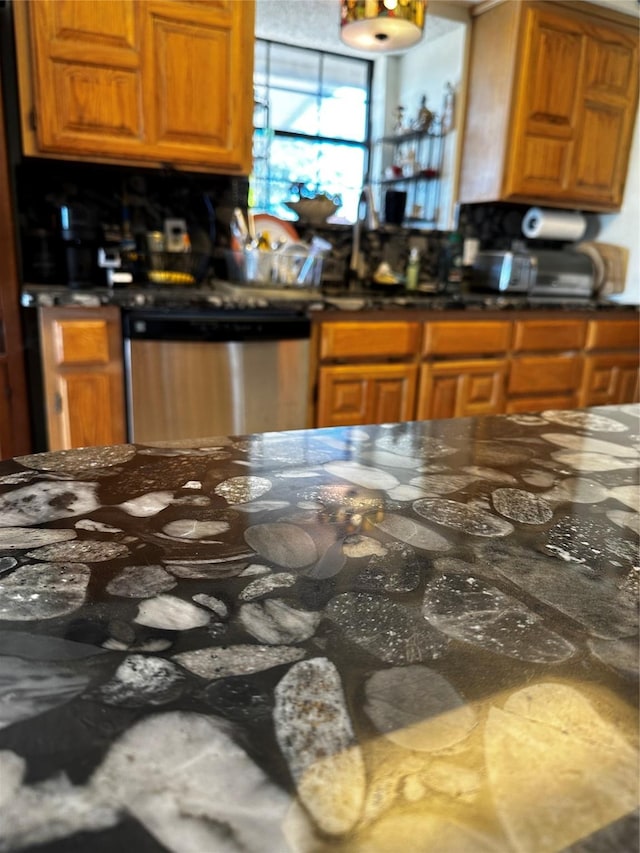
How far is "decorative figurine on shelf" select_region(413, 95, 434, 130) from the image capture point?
3.37 meters

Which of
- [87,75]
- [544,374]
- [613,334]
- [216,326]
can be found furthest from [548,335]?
[87,75]

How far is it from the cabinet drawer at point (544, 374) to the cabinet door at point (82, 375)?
1.80 metres

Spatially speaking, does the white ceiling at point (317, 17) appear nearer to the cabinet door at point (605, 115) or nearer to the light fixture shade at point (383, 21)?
the cabinet door at point (605, 115)

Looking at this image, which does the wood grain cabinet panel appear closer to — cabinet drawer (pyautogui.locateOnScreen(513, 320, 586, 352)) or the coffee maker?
cabinet drawer (pyautogui.locateOnScreen(513, 320, 586, 352))

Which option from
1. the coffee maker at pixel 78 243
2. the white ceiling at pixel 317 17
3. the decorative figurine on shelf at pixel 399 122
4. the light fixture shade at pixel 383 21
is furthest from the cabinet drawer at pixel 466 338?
the white ceiling at pixel 317 17

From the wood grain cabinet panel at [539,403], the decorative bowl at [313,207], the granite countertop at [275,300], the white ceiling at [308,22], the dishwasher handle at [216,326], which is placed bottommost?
the wood grain cabinet panel at [539,403]

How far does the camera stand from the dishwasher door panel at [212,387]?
2.13 meters

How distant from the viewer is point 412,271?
3.20 m

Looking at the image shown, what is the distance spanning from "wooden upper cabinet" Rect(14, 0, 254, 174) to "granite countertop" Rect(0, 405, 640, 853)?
6.25ft

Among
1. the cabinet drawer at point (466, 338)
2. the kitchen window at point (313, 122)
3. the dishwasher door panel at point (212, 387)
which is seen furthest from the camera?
the kitchen window at point (313, 122)

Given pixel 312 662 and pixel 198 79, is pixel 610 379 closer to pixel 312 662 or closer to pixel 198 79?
pixel 198 79

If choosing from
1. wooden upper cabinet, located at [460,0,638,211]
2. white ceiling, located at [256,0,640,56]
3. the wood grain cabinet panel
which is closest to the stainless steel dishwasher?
the wood grain cabinet panel

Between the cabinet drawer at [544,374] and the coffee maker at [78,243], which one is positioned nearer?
the coffee maker at [78,243]

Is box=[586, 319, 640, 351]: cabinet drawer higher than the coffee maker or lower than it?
lower
